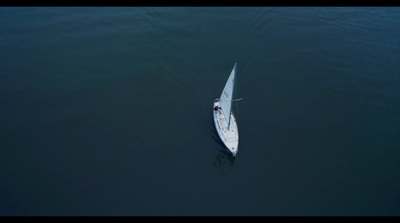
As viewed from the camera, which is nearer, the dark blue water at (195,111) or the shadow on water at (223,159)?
the dark blue water at (195,111)

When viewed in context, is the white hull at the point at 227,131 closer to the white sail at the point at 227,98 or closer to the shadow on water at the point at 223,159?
the white sail at the point at 227,98

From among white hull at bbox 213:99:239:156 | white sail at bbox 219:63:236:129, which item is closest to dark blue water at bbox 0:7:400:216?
white hull at bbox 213:99:239:156

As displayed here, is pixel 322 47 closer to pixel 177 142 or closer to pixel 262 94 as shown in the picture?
pixel 262 94

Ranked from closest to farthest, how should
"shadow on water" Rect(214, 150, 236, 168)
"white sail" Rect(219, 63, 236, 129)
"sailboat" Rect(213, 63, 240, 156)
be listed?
1. "white sail" Rect(219, 63, 236, 129)
2. "sailboat" Rect(213, 63, 240, 156)
3. "shadow on water" Rect(214, 150, 236, 168)

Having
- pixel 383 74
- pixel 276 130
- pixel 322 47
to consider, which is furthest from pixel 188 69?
pixel 383 74

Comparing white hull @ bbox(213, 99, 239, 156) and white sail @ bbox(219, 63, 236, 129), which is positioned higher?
white sail @ bbox(219, 63, 236, 129)

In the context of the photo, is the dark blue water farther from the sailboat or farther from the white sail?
the white sail

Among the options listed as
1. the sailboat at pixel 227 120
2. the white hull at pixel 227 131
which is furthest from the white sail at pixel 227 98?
the white hull at pixel 227 131
